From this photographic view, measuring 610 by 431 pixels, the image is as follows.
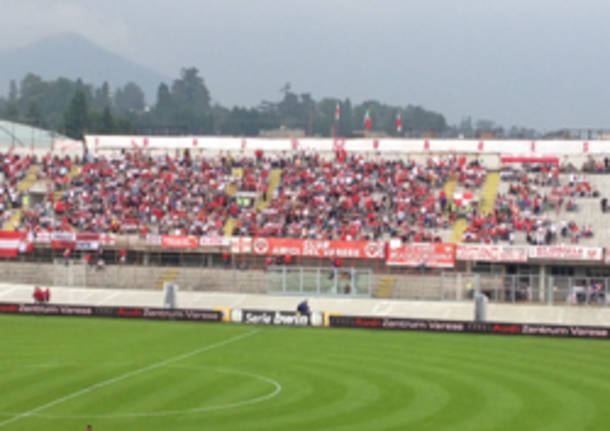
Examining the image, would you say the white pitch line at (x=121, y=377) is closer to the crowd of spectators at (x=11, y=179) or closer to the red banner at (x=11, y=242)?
the red banner at (x=11, y=242)

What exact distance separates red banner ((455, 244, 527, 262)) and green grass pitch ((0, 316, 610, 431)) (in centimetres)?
1532

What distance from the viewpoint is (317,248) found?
67.1 meters

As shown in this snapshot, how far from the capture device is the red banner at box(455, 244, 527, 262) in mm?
63656

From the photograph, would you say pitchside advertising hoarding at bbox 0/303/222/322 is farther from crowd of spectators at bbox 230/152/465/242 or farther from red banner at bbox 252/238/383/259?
crowd of spectators at bbox 230/152/465/242

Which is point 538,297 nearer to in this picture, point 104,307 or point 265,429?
point 104,307

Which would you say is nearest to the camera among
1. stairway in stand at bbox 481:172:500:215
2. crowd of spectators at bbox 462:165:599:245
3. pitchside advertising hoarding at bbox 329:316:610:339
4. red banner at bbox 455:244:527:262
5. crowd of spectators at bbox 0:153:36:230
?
pitchside advertising hoarding at bbox 329:316:610:339

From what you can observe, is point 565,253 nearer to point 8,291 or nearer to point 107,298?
point 107,298

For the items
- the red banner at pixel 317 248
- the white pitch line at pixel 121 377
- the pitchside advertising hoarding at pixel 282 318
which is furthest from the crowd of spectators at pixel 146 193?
the white pitch line at pixel 121 377

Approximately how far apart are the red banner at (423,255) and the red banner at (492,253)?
790 millimetres

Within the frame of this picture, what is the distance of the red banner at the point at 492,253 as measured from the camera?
63656mm

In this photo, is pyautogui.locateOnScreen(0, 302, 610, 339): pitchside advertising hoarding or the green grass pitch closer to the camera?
the green grass pitch

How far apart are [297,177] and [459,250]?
704 inches

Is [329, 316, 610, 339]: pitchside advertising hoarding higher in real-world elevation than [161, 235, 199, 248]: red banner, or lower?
lower

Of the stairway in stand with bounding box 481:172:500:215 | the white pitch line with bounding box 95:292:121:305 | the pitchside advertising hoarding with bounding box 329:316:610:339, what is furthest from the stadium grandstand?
the pitchside advertising hoarding with bounding box 329:316:610:339
